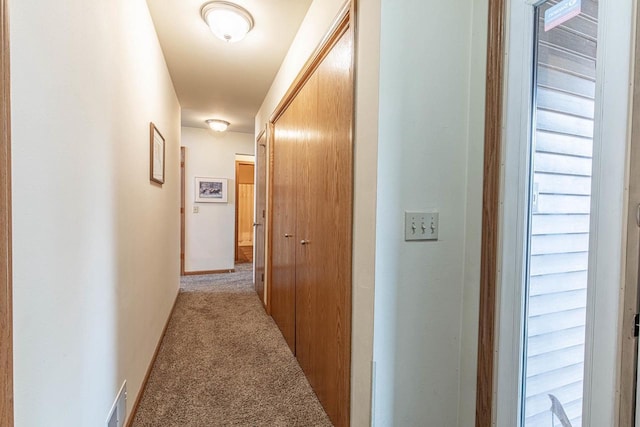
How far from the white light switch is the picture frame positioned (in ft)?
5.86

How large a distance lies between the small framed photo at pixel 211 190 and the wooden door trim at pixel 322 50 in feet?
9.50

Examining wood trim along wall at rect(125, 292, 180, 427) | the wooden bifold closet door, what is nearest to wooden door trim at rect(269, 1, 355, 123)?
the wooden bifold closet door

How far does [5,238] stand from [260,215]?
3.11 metres

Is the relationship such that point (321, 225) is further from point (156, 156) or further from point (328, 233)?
point (156, 156)

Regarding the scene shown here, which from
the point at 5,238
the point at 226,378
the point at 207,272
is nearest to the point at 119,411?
the point at 226,378

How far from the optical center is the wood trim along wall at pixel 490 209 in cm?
109

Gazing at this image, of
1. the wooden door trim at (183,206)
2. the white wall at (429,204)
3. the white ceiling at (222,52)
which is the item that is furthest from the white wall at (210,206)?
the white wall at (429,204)

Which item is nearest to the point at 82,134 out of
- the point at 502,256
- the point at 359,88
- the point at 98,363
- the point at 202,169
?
the point at 98,363

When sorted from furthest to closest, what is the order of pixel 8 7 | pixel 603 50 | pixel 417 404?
pixel 417 404 < pixel 603 50 < pixel 8 7

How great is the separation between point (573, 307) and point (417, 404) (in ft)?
2.14

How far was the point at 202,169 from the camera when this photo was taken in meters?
4.97

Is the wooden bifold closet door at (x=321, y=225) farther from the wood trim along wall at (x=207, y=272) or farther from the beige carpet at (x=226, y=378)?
the wood trim along wall at (x=207, y=272)

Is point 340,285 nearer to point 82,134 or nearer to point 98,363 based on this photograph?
point 98,363

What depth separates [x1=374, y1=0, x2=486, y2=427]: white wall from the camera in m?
1.11
